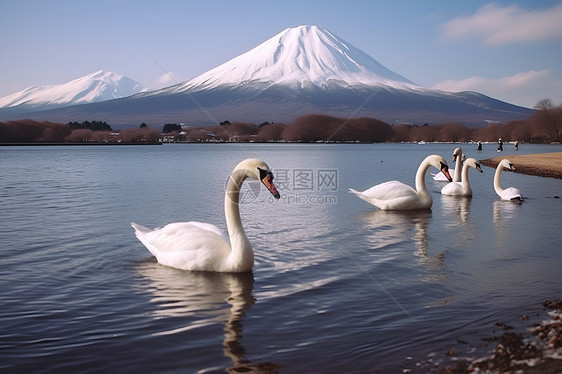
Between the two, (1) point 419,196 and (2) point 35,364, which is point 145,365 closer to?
(2) point 35,364

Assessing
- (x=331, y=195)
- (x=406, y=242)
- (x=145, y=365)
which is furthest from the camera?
(x=331, y=195)

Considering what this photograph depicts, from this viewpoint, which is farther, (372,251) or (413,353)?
(372,251)

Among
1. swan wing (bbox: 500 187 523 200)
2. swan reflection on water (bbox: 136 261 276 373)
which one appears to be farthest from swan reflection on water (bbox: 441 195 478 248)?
swan reflection on water (bbox: 136 261 276 373)

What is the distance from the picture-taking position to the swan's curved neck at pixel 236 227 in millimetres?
9570

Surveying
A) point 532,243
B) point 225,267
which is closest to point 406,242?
point 532,243

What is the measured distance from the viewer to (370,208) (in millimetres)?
20375

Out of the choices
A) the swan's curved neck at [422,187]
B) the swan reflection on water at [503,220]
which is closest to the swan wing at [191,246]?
the swan reflection on water at [503,220]

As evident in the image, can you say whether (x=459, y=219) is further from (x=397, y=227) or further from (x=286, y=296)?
(x=286, y=296)

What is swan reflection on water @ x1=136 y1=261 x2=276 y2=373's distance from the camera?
254 inches

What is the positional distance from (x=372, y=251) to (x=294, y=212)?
7277 mm

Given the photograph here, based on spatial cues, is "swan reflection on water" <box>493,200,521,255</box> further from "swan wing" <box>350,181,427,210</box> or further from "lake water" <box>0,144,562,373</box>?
"swan wing" <box>350,181,427,210</box>

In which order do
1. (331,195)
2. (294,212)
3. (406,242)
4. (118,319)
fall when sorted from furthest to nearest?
(331,195) < (294,212) < (406,242) < (118,319)

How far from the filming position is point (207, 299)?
8422 mm

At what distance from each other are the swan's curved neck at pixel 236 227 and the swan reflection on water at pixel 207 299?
0.35 meters
